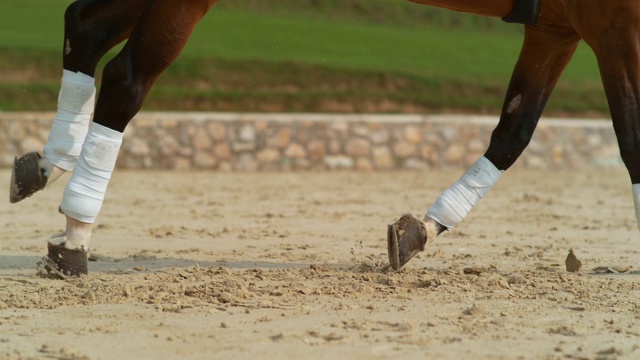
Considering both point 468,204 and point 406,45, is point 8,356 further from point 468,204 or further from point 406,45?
point 406,45

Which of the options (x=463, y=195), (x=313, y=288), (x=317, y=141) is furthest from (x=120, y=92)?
(x=317, y=141)

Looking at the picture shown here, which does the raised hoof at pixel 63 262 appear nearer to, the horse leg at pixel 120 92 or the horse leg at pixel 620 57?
the horse leg at pixel 120 92

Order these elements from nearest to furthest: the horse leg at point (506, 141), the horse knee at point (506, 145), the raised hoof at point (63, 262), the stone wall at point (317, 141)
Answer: the raised hoof at point (63, 262)
the horse leg at point (506, 141)
the horse knee at point (506, 145)
the stone wall at point (317, 141)

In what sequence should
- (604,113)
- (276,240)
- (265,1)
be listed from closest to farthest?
(276,240), (604,113), (265,1)

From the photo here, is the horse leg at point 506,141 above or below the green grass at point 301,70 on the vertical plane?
below

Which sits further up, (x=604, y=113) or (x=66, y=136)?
(x=604, y=113)

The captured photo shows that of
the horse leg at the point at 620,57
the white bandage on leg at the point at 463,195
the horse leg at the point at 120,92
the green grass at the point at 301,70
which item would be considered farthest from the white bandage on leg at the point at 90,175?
the green grass at the point at 301,70

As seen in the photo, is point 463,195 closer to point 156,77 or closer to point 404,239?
point 404,239

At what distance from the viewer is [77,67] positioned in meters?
4.37

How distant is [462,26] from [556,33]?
18.6 metres

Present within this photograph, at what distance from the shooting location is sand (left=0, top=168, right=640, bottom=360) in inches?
122

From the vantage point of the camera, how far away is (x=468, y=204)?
454cm

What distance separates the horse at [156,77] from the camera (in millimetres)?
4031

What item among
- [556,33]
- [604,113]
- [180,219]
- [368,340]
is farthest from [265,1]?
[368,340]
